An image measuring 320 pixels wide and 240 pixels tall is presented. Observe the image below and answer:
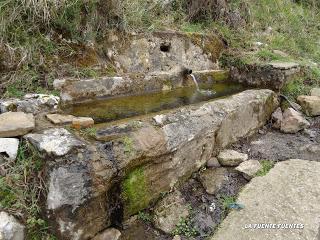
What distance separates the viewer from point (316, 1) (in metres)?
7.44

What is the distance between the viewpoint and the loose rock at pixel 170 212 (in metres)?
2.16

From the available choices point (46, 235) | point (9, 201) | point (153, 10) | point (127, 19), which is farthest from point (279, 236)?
point (153, 10)

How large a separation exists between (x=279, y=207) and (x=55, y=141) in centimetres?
151

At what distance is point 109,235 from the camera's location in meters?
1.97

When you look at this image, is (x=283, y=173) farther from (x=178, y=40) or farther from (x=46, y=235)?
(x=178, y=40)

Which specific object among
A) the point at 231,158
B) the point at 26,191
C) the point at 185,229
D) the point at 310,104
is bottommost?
the point at 185,229

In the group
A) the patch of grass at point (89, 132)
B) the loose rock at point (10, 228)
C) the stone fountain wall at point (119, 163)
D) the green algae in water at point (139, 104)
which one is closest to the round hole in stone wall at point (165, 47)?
the green algae in water at point (139, 104)

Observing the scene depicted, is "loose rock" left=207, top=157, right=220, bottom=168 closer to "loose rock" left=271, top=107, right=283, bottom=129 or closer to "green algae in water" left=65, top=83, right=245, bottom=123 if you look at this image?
"green algae in water" left=65, top=83, right=245, bottom=123

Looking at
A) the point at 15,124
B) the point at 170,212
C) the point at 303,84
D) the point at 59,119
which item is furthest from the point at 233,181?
the point at 303,84

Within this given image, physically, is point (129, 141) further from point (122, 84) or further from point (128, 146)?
point (122, 84)

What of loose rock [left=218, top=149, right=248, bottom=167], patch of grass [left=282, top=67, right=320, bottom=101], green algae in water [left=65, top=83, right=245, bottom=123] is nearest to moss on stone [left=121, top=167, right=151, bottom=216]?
green algae in water [left=65, top=83, right=245, bottom=123]

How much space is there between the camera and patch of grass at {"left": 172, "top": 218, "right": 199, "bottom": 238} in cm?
212

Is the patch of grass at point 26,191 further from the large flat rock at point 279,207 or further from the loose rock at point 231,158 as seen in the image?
the loose rock at point 231,158

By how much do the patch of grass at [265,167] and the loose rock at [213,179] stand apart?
0.90ft
